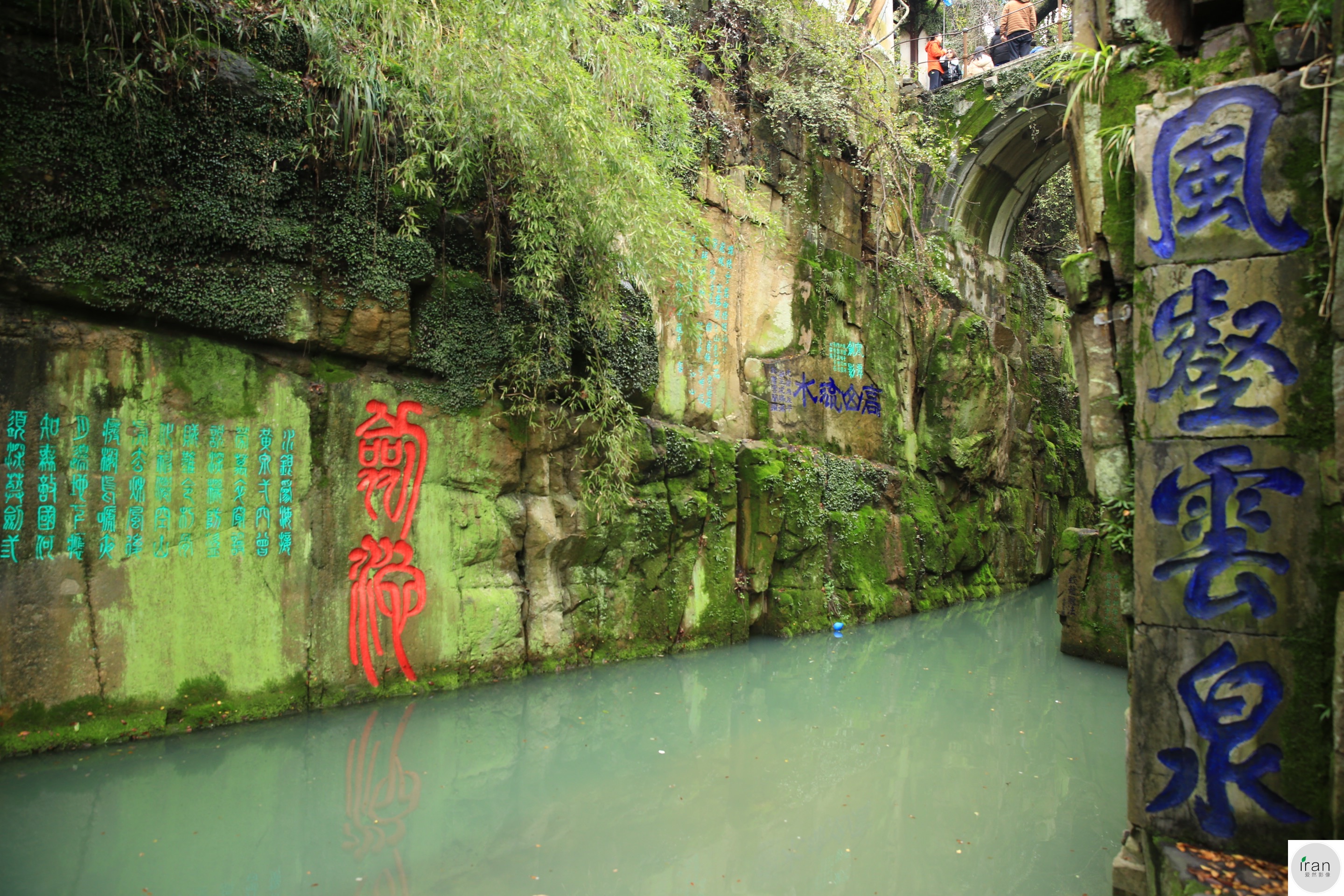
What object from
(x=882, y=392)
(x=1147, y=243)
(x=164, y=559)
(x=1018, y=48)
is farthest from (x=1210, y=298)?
(x=1018, y=48)

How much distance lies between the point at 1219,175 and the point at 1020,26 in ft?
35.6

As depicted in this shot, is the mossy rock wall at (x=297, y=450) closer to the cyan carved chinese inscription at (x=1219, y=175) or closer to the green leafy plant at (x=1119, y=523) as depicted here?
the green leafy plant at (x=1119, y=523)

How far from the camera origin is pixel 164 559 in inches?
180

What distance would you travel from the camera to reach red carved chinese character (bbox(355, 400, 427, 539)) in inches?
210

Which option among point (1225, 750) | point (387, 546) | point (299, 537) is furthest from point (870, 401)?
point (1225, 750)

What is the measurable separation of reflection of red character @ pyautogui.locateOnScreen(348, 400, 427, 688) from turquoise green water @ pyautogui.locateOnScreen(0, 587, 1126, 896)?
472 millimetres

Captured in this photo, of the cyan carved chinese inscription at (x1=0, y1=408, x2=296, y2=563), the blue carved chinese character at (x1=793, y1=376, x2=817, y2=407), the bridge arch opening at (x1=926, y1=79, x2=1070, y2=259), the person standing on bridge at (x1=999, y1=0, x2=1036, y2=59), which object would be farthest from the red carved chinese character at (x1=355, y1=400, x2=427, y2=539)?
the person standing on bridge at (x1=999, y1=0, x2=1036, y2=59)

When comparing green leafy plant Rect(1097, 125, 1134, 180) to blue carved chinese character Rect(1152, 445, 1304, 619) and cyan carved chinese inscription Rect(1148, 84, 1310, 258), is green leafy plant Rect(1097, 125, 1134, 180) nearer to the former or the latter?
cyan carved chinese inscription Rect(1148, 84, 1310, 258)

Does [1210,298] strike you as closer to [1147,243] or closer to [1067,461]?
[1147,243]

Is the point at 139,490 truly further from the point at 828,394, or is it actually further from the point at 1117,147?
the point at 828,394

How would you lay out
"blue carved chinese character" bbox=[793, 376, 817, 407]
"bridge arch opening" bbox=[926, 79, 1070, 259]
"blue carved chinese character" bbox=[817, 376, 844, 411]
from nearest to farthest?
"blue carved chinese character" bbox=[793, 376, 817, 407] → "blue carved chinese character" bbox=[817, 376, 844, 411] → "bridge arch opening" bbox=[926, 79, 1070, 259]

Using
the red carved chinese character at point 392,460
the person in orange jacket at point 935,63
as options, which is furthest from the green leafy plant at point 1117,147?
the person in orange jacket at point 935,63

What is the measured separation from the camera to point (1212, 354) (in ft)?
9.34

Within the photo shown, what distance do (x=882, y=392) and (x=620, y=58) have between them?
5224mm
